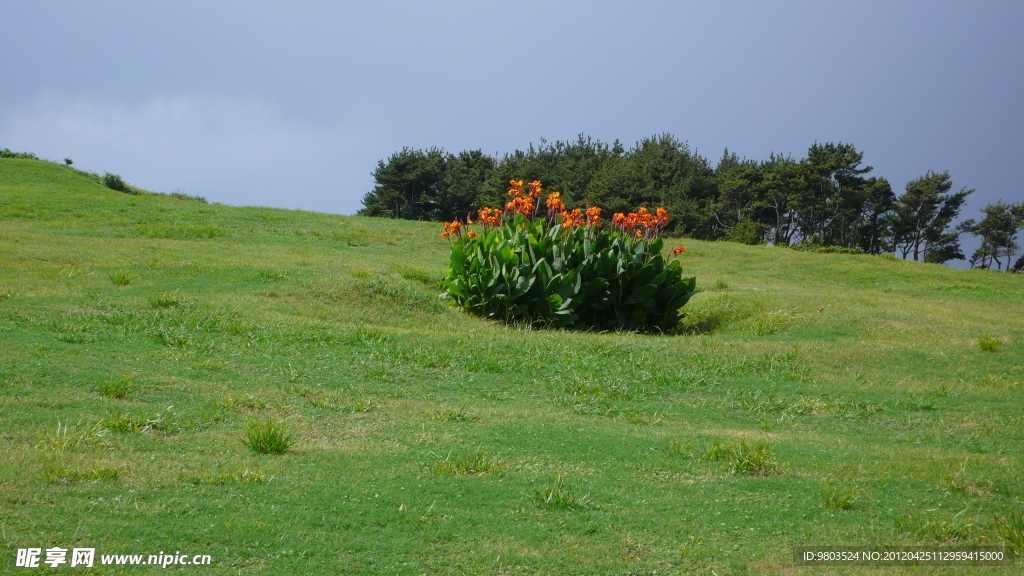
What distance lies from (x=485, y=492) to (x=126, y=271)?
9628 mm

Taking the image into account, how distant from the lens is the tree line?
43531 millimetres

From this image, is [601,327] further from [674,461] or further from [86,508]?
[86,508]

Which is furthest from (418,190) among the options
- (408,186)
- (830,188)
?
(830,188)

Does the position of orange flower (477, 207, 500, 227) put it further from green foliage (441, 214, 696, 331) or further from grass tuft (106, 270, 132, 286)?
grass tuft (106, 270, 132, 286)

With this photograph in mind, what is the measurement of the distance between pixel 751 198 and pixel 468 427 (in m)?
44.5

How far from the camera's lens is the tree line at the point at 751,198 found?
43.5 metres

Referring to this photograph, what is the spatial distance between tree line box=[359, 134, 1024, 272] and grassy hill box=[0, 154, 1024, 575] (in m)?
30.3

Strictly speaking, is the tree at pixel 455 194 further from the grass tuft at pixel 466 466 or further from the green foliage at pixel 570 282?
the grass tuft at pixel 466 466

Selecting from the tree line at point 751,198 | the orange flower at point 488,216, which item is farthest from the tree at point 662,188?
the orange flower at point 488,216

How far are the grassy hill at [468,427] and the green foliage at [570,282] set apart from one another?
0.66m

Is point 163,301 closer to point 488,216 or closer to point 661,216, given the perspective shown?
point 488,216

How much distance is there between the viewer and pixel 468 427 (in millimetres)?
5488

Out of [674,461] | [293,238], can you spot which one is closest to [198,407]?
[674,461]

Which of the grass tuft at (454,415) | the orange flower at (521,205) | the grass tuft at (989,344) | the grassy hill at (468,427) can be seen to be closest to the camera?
the grassy hill at (468,427)
